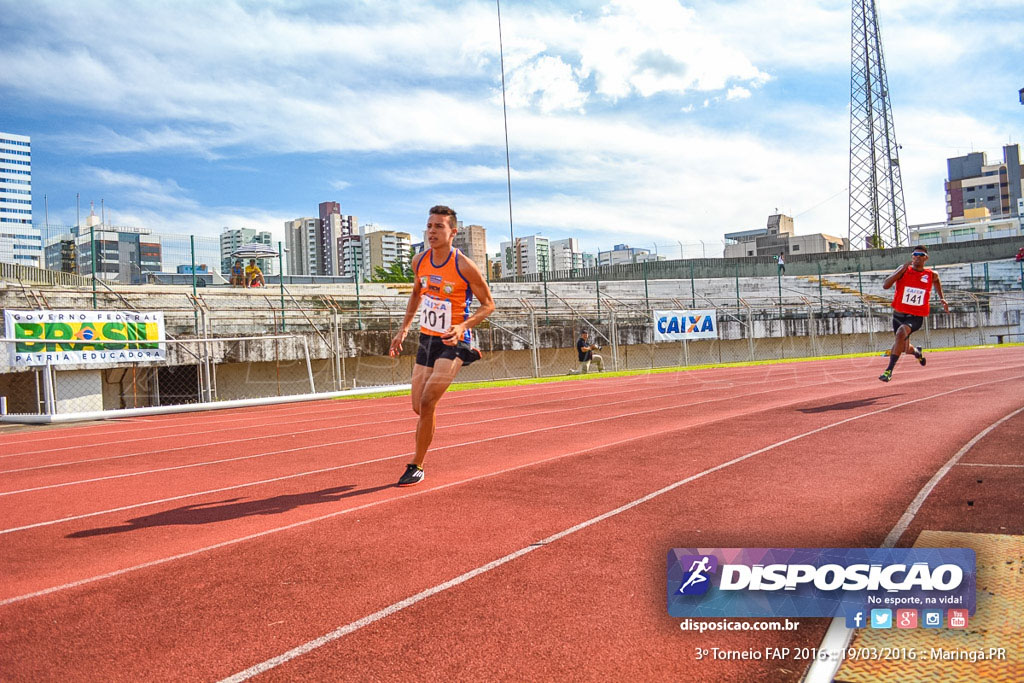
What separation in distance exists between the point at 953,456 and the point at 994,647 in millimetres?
3922

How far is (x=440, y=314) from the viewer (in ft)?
17.6

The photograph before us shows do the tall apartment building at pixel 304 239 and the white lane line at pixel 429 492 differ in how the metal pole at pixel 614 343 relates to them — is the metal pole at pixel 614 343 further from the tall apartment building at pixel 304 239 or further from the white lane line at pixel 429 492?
the tall apartment building at pixel 304 239

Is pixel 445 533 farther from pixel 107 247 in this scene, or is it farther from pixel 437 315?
pixel 107 247

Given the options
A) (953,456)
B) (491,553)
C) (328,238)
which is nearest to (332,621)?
(491,553)

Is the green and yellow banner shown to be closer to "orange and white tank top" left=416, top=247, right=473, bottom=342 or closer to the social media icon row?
"orange and white tank top" left=416, top=247, right=473, bottom=342

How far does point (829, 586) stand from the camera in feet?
9.68

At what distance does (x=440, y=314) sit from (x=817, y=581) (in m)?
3.20

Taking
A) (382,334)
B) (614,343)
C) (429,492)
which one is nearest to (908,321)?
(429,492)

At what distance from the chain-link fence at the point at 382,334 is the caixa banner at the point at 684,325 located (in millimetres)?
675

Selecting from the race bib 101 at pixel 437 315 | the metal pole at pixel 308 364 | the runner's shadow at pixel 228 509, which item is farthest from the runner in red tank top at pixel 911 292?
the metal pole at pixel 308 364

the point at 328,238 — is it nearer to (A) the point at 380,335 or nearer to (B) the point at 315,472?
(A) the point at 380,335

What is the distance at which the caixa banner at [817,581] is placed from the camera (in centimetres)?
275

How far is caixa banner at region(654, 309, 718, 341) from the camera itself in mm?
25672

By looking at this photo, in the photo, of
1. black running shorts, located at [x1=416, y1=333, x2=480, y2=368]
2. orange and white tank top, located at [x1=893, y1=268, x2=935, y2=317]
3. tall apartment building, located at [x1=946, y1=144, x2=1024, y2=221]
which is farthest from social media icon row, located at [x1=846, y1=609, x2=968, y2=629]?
tall apartment building, located at [x1=946, y1=144, x2=1024, y2=221]
